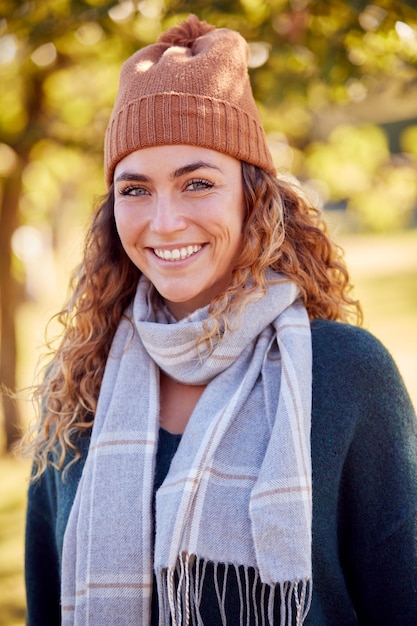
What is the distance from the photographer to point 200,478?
6.17 ft

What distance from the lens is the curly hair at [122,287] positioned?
212 cm

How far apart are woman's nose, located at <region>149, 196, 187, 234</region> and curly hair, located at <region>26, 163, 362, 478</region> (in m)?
0.22

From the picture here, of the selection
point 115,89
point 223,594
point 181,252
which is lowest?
point 223,594

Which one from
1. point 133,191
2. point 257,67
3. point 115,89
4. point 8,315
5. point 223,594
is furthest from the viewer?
point 8,315

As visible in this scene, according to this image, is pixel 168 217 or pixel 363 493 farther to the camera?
pixel 168 217

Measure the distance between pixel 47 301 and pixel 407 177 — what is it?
12585 millimetres

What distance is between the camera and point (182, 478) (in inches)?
74.9

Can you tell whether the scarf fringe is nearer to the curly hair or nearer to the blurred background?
the curly hair

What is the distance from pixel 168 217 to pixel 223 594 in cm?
102

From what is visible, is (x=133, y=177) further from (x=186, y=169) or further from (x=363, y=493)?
(x=363, y=493)

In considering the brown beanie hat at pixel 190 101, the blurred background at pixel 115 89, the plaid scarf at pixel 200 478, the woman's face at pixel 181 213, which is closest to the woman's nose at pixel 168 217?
the woman's face at pixel 181 213

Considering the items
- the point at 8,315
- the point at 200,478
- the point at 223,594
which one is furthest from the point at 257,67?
the point at 8,315

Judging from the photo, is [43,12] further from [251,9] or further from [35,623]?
[35,623]

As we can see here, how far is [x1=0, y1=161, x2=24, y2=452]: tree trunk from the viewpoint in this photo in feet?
20.8
